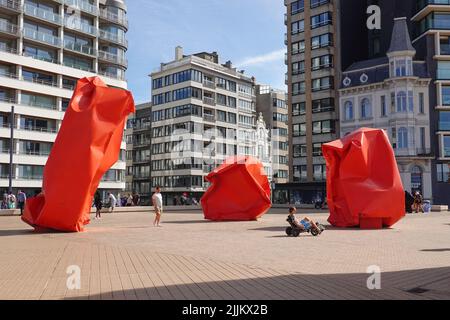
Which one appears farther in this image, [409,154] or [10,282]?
[409,154]

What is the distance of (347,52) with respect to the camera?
67.1 m

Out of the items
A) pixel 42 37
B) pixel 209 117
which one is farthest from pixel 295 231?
pixel 209 117

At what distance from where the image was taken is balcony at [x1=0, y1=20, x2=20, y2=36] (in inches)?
2151

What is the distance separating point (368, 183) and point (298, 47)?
177 ft

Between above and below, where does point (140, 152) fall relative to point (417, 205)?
above

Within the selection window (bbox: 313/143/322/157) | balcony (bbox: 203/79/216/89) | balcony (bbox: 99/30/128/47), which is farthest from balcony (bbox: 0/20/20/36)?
window (bbox: 313/143/322/157)

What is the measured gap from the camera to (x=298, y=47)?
7212 cm

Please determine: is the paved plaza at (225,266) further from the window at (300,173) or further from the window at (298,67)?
the window at (298,67)

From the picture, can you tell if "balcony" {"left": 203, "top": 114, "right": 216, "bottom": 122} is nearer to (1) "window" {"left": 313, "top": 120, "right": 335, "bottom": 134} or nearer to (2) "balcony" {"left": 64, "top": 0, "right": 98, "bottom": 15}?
(1) "window" {"left": 313, "top": 120, "right": 335, "bottom": 134}

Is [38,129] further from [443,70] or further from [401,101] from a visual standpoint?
[443,70]

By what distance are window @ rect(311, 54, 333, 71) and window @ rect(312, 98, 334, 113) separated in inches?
191

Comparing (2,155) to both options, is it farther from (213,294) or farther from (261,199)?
(213,294)

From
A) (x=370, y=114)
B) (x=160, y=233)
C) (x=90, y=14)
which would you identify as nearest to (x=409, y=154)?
(x=370, y=114)
